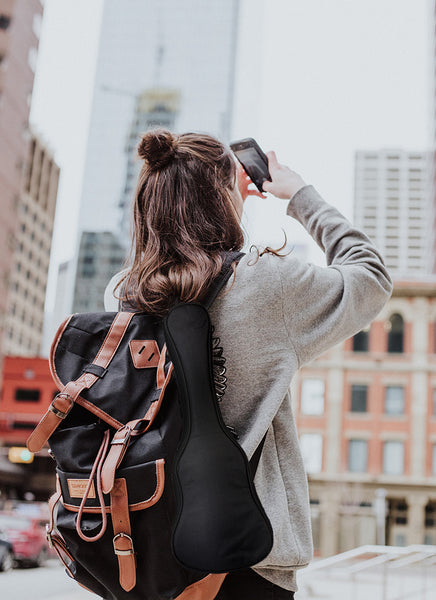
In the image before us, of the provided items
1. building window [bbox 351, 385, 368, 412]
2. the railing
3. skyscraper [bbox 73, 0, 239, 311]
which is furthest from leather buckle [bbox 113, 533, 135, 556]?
skyscraper [bbox 73, 0, 239, 311]

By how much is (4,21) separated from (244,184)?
3624 centimetres

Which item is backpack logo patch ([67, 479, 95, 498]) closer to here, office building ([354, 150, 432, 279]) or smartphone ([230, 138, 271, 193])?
smartphone ([230, 138, 271, 193])

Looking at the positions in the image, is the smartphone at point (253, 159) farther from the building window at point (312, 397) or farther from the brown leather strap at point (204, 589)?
the building window at point (312, 397)

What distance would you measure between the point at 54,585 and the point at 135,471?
1012 cm

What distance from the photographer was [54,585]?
9930mm

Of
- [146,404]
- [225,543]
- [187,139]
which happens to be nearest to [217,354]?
[146,404]

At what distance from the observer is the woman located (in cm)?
97

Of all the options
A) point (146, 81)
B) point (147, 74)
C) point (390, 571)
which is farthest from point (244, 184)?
point (147, 74)

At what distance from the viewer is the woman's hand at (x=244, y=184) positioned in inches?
48.9

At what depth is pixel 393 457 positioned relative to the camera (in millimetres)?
23781

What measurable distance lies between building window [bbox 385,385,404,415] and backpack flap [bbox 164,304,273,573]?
80.2ft

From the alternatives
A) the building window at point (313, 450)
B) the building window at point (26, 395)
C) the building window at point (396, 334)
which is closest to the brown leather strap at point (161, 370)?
the building window at point (26, 395)

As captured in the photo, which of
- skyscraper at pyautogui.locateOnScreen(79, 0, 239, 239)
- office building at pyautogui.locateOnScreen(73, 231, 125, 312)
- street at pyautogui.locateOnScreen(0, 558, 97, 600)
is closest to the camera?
street at pyautogui.locateOnScreen(0, 558, 97, 600)

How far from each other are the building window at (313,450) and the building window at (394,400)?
2.67m
